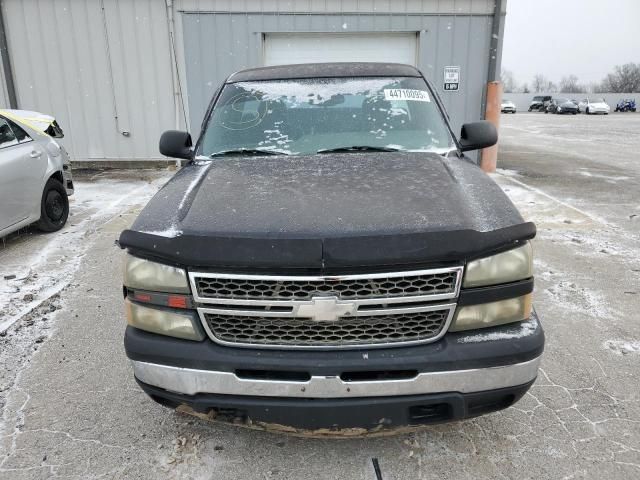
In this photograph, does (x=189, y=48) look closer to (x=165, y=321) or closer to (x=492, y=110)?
(x=492, y=110)

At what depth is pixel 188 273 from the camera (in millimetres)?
2016

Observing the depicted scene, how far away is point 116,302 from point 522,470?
325 centimetres

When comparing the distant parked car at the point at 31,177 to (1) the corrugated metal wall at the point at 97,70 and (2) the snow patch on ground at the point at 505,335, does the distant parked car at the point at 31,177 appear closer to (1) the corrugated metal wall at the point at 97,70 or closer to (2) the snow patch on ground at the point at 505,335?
(1) the corrugated metal wall at the point at 97,70

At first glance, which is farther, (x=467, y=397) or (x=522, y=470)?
(x=522, y=470)

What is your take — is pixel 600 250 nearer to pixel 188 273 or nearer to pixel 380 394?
pixel 380 394

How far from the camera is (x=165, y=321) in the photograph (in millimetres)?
2086

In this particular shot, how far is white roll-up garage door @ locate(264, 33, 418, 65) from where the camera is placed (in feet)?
31.7

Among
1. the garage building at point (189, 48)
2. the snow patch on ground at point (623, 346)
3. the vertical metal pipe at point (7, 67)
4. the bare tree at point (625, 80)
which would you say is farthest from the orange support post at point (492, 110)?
the bare tree at point (625, 80)

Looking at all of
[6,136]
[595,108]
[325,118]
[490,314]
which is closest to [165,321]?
[490,314]

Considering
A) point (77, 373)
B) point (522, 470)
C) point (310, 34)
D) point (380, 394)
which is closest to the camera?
point (380, 394)

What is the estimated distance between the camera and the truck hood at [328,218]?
193 centimetres

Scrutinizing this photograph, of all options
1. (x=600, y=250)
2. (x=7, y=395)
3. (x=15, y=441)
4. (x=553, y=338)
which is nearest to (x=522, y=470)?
(x=553, y=338)

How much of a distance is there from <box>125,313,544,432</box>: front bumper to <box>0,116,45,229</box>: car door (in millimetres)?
4035

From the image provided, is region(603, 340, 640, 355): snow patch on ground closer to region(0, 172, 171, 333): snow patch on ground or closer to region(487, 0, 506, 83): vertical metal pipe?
region(0, 172, 171, 333): snow patch on ground
